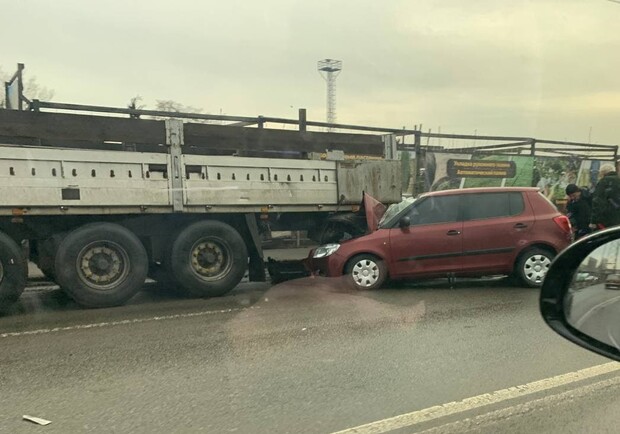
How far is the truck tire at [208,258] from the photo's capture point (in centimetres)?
836

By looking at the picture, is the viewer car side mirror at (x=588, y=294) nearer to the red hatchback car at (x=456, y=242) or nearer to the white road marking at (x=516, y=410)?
the white road marking at (x=516, y=410)

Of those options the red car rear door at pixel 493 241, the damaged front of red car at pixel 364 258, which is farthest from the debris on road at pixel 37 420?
the red car rear door at pixel 493 241

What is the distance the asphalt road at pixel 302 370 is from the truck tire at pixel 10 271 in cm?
27

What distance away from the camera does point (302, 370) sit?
4.90 metres

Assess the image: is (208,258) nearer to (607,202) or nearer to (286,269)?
(286,269)

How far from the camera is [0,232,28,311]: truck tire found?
287 inches

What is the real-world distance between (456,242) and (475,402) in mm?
4867

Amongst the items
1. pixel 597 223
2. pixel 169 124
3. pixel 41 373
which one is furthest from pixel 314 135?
pixel 41 373

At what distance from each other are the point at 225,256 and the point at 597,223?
585 centimetres

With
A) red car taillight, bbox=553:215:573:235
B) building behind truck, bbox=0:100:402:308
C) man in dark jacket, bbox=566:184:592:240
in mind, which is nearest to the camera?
building behind truck, bbox=0:100:402:308

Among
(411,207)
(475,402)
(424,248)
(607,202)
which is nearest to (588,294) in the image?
(475,402)

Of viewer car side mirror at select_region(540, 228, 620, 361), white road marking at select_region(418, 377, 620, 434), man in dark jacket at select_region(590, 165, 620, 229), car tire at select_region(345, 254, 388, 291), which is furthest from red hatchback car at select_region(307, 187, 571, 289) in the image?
viewer car side mirror at select_region(540, 228, 620, 361)

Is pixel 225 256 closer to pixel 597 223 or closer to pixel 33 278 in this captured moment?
pixel 33 278

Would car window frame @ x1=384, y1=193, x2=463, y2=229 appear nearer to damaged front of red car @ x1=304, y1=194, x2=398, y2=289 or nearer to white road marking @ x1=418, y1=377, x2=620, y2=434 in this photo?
damaged front of red car @ x1=304, y1=194, x2=398, y2=289
